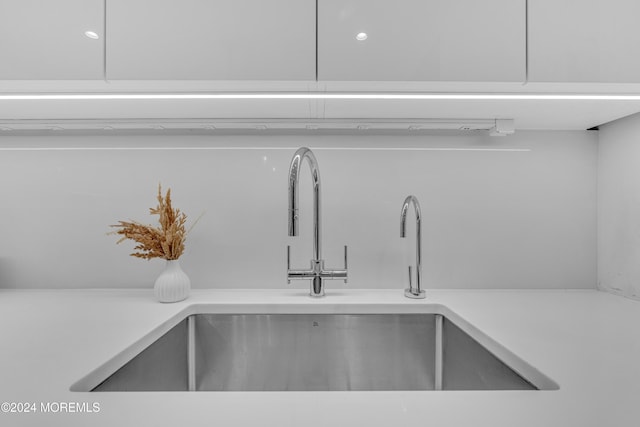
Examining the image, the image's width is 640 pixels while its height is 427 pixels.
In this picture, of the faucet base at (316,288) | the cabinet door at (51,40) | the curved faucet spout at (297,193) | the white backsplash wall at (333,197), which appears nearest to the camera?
the cabinet door at (51,40)

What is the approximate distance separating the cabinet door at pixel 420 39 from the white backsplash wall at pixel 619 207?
622 millimetres

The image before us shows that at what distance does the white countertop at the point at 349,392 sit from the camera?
1.36 feet

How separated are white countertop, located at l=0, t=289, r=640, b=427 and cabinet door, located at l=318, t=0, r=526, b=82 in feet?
2.05

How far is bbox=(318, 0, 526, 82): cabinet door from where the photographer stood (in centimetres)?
74

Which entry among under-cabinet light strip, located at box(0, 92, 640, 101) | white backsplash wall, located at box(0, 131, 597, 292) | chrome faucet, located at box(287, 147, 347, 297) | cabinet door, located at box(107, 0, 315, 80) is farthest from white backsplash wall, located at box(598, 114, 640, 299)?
cabinet door, located at box(107, 0, 315, 80)

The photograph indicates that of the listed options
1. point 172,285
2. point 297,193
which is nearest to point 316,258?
point 297,193

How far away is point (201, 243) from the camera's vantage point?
3.79ft

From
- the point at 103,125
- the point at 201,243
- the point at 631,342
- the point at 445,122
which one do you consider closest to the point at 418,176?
the point at 445,122

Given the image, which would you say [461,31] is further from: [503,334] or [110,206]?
[110,206]

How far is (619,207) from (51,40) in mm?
1725

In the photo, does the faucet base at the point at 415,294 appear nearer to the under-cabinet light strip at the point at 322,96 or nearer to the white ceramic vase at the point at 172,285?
the under-cabinet light strip at the point at 322,96

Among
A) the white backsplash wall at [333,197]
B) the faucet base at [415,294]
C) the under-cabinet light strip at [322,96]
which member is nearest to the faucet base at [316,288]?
the white backsplash wall at [333,197]

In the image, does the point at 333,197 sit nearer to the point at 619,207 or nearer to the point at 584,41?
the point at 584,41

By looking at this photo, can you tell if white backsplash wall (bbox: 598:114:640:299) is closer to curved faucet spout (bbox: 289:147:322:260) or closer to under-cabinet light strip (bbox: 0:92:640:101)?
under-cabinet light strip (bbox: 0:92:640:101)
